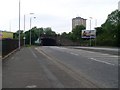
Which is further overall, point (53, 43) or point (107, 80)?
point (53, 43)

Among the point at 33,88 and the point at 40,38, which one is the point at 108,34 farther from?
the point at 33,88

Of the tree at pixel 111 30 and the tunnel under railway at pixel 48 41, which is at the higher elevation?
the tree at pixel 111 30

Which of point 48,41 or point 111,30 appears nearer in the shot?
point 111,30

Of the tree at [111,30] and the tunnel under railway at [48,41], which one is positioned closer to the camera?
the tree at [111,30]

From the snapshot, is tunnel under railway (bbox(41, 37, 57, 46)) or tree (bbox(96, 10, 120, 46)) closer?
tree (bbox(96, 10, 120, 46))

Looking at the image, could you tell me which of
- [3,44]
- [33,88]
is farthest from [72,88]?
[3,44]

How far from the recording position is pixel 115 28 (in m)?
151

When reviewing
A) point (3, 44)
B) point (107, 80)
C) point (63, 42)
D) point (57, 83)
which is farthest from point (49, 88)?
point (63, 42)

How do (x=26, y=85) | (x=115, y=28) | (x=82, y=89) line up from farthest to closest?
(x=115, y=28) → (x=26, y=85) → (x=82, y=89)

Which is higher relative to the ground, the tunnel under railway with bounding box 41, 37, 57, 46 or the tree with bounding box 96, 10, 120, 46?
the tree with bounding box 96, 10, 120, 46

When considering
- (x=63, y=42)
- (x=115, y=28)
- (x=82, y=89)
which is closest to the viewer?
(x=82, y=89)

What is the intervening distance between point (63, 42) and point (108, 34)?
24538mm

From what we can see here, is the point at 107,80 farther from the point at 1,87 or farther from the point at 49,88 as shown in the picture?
the point at 1,87

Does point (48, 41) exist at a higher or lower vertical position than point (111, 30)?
lower
